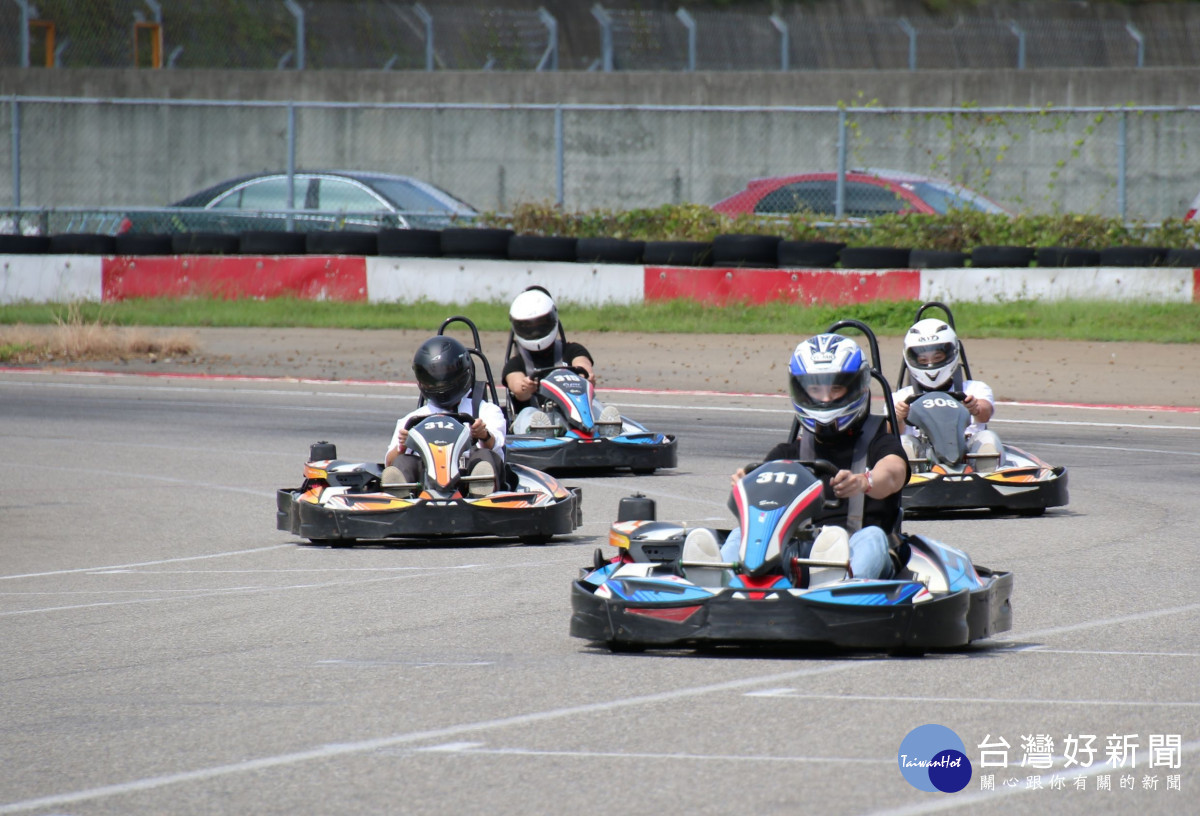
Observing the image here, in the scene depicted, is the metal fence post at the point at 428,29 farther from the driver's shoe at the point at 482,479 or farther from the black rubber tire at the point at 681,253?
the driver's shoe at the point at 482,479

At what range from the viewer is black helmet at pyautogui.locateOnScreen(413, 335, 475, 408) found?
377 inches

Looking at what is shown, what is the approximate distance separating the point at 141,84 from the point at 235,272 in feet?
28.5

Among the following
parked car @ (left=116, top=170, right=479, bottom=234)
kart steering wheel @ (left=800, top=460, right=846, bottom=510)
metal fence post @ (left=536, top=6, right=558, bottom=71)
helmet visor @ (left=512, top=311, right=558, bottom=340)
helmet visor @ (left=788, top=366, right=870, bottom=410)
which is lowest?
kart steering wheel @ (left=800, top=460, right=846, bottom=510)

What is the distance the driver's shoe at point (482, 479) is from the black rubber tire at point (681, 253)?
11.7 m

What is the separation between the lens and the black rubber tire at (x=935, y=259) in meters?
19.5

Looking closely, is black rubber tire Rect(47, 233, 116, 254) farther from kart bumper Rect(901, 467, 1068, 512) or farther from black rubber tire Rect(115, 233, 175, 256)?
kart bumper Rect(901, 467, 1068, 512)

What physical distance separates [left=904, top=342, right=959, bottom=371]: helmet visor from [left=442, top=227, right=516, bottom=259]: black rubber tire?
11.1 m

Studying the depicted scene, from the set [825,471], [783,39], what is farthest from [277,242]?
[825,471]

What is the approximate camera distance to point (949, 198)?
21.6 m

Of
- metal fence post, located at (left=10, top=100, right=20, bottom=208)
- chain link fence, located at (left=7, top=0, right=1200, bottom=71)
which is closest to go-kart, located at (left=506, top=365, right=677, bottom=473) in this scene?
metal fence post, located at (left=10, top=100, right=20, bottom=208)

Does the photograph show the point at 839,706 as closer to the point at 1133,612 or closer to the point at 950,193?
the point at 1133,612

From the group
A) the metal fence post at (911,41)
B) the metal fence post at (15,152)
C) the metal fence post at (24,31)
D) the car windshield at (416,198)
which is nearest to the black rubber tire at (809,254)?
the car windshield at (416,198)

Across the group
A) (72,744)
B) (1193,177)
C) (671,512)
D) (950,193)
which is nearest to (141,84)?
(950,193)

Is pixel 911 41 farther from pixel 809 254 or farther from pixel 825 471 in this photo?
pixel 825 471
